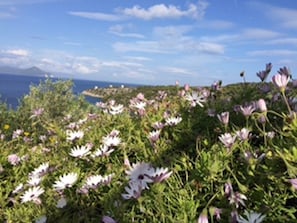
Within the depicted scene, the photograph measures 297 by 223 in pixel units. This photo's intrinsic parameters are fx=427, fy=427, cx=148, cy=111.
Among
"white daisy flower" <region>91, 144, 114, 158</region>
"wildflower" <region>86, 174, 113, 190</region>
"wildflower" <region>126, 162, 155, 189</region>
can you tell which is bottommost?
"wildflower" <region>86, 174, 113, 190</region>

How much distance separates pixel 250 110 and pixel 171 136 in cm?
86

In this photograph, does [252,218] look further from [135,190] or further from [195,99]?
[195,99]

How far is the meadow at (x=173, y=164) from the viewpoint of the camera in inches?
75.2

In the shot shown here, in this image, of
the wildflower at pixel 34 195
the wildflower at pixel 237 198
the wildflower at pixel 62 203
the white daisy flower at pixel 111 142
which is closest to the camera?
the wildflower at pixel 237 198

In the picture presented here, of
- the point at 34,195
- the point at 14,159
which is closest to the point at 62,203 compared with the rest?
the point at 34,195

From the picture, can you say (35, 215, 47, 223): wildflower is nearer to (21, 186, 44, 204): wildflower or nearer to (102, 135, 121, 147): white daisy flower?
(21, 186, 44, 204): wildflower

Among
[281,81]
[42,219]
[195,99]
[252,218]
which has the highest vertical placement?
[281,81]

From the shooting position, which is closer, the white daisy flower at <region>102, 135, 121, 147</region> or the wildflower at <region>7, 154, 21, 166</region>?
the white daisy flower at <region>102, 135, 121, 147</region>

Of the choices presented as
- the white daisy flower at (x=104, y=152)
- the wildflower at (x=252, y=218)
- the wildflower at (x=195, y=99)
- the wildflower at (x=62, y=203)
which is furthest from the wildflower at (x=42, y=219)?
the wildflower at (x=195, y=99)

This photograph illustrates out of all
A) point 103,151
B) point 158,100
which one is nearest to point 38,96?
point 158,100

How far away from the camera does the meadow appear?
6.27 feet

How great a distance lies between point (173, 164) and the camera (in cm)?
249

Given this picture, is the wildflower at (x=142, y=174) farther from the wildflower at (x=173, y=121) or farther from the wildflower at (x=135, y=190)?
the wildflower at (x=173, y=121)

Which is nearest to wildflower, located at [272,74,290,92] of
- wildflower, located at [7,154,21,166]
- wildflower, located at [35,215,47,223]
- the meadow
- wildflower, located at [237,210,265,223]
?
the meadow
